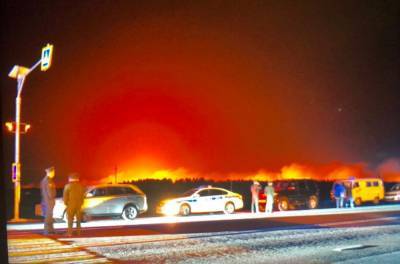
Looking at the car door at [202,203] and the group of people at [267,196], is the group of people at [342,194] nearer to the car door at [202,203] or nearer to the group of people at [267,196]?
the group of people at [267,196]

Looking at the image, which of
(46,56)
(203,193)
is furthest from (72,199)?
(203,193)

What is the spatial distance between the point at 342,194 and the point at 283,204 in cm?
382

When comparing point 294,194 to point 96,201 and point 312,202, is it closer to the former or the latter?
point 312,202

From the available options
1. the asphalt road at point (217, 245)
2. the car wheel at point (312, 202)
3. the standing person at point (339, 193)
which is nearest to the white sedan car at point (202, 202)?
the car wheel at point (312, 202)

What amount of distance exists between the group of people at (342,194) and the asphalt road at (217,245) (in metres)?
12.1

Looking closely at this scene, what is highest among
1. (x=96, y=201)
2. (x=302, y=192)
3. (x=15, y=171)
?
(x=15, y=171)

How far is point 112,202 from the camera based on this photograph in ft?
67.9

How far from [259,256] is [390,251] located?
304 cm

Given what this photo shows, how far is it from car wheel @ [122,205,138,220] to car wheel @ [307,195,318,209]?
11229 millimetres

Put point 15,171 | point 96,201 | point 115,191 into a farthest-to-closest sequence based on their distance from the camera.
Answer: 1. point 115,191
2. point 96,201
3. point 15,171

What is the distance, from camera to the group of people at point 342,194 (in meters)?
28.3

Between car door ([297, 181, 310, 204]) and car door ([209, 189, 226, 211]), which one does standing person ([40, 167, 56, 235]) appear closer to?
car door ([209, 189, 226, 211])

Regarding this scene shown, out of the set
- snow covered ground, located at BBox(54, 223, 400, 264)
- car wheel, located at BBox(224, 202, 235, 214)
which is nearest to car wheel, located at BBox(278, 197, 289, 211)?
car wheel, located at BBox(224, 202, 235, 214)

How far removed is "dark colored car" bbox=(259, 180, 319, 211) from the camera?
27053 millimetres
